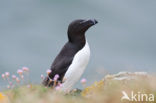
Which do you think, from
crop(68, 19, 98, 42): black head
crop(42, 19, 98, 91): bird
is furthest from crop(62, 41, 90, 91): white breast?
crop(68, 19, 98, 42): black head

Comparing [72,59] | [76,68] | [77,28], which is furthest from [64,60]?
[77,28]

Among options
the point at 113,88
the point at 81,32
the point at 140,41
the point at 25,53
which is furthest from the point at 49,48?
the point at 113,88

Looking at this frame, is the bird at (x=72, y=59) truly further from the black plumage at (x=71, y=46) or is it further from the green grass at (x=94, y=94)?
the green grass at (x=94, y=94)

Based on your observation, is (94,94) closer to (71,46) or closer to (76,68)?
(76,68)

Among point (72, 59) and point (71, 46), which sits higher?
point (71, 46)

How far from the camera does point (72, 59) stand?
47.2 feet

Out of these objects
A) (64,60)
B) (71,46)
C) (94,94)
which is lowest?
(94,94)

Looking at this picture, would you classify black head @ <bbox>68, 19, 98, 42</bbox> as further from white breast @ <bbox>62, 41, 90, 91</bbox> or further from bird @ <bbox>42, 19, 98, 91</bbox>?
white breast @ <bbox>62, 41, 90, 91</bbox>

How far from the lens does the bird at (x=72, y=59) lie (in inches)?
560

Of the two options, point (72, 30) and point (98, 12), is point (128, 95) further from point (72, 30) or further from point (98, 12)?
point (98, 12)

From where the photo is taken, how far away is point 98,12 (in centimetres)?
4862

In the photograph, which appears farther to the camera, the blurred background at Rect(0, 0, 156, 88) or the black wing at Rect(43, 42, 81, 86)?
the blurred background at Rect(0, 0, 156, 88)

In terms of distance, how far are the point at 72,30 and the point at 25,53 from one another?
27.3 m

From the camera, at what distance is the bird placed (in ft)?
46.6
